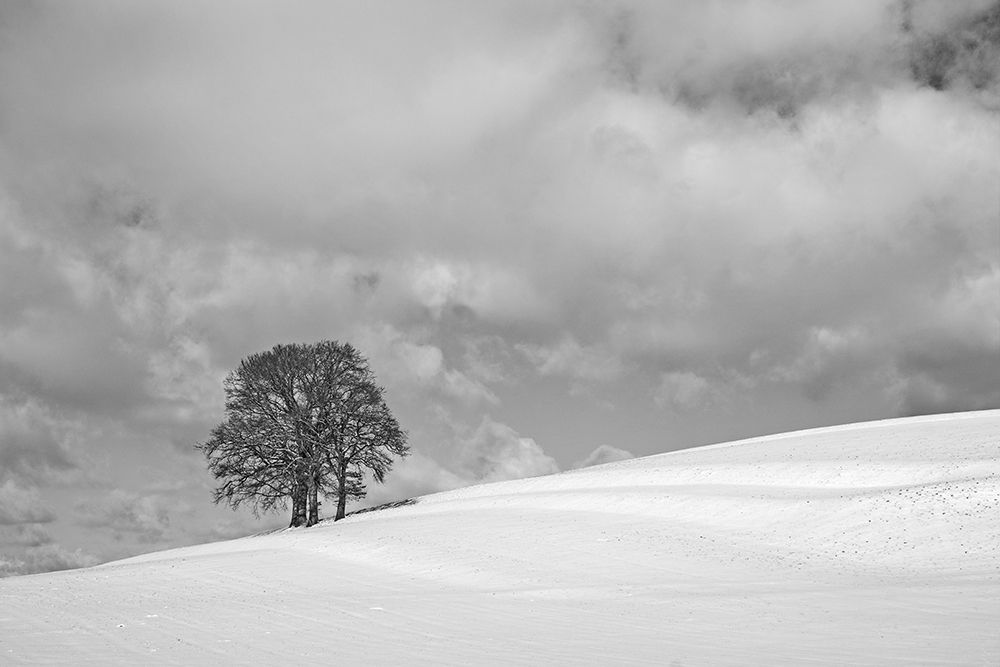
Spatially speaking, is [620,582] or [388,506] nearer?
[620,582]

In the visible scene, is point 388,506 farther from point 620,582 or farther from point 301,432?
point 620,582

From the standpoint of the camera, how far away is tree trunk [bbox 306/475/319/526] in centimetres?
5144

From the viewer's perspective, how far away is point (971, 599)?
61.0 ft

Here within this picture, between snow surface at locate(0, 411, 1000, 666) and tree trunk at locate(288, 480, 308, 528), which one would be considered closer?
snow surface at locate(0, 411, 1000, 666)

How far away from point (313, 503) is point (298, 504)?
1.70m

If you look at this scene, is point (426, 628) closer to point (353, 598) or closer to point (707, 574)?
point (353, 598)

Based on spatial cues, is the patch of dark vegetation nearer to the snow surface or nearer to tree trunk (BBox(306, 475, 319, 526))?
tree trunk (BBox(306, 475, 319, 526))

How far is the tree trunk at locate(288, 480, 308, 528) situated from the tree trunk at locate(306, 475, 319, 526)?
863mm

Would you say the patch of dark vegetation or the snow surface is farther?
the patch of dark vegetation

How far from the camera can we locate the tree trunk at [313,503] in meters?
51.4

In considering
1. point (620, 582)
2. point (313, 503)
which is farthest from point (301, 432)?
point (620, 582)

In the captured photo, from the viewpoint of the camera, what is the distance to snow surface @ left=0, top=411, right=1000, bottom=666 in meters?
16.0

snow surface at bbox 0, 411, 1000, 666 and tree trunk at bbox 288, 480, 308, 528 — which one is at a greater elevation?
tree trunk at bbox 288, 480, 308, 528

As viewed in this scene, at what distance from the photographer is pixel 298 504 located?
52719 mm
